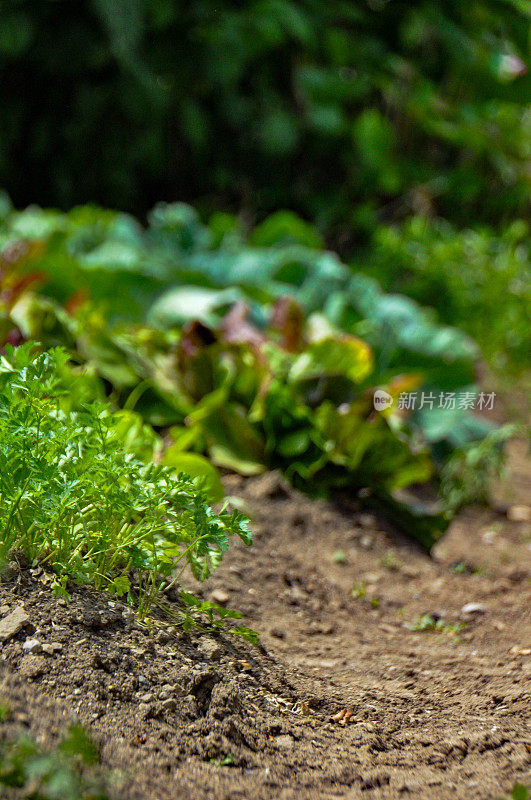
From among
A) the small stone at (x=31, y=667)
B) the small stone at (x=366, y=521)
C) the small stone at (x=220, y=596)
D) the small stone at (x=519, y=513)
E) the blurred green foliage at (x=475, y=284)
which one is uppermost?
the small stone at (x=31, y=667)

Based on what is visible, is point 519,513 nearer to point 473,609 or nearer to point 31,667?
point 473,609

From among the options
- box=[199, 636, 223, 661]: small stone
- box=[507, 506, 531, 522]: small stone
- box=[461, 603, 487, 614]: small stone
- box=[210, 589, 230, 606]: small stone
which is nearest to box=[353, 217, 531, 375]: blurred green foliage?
box=[507, 506, 531, 522]: small stone

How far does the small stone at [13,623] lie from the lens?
117 centimetres

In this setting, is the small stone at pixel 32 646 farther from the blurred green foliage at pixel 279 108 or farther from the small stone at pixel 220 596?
the blurred green foliage at pixel 279 108

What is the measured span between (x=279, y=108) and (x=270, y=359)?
11.4ft

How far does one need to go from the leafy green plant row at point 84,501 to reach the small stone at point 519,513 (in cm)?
159

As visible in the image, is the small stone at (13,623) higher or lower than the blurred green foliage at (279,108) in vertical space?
higher

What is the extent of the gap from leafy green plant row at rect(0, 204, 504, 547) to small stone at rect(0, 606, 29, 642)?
64cm

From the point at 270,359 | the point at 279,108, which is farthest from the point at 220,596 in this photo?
the point at 279,108

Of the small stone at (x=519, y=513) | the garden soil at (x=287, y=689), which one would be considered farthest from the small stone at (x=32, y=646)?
the small stone at (x=519, y=513)

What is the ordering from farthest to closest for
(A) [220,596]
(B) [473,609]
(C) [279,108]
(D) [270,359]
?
(C) [279,108]
(D) [270,359]
(B) [473,609]
(A) [220,596]

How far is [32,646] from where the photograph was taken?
3.84ft

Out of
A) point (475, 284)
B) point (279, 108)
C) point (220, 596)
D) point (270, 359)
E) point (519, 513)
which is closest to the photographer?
point (220, 596)

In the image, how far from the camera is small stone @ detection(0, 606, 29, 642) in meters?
1.17
